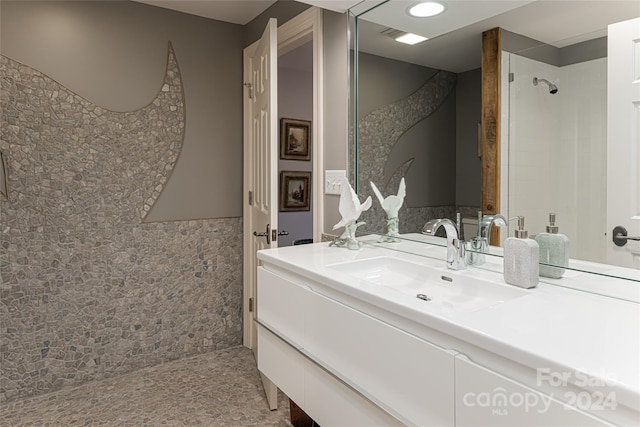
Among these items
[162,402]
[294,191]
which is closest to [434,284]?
[162,402]

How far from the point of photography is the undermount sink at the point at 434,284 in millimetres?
1257

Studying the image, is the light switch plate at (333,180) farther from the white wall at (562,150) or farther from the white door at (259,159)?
the white wall at (562,150)

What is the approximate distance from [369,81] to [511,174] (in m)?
0.90

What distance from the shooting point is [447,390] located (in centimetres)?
92

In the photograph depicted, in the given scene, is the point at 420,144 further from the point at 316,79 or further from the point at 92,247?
the point at 92,247

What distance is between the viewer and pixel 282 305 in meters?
1.60

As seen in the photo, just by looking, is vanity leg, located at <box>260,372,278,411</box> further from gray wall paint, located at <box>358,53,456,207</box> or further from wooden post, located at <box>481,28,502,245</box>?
wooden post, located at <box>481,28,502,245</box>

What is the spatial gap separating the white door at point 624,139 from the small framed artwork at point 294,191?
3.15 meters

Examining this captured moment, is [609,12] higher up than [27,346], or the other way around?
[609,12]

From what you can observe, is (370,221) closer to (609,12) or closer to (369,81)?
(369,81)

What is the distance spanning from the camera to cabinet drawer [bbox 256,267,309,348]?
1481 mm

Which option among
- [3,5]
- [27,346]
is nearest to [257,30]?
[3,5]

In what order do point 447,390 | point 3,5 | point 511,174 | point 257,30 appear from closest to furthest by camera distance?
1. point 447,390
2. point 511,174
3. point 3,5
4. point 257,30

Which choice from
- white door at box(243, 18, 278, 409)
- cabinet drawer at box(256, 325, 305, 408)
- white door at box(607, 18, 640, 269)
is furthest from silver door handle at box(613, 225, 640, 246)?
white door at box(243, 18, 278, 409)
